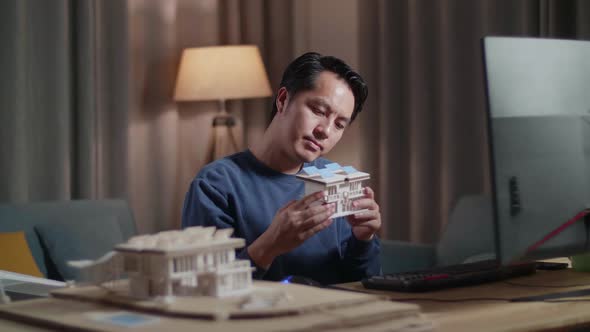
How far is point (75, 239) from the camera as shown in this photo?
10.6 feet

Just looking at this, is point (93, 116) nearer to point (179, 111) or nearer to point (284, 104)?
point (179, 111)

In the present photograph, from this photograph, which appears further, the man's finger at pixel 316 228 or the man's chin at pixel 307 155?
the man's chin at pixel 307 155

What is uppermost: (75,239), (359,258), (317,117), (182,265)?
(317,117)

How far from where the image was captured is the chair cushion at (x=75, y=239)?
3.18 metres

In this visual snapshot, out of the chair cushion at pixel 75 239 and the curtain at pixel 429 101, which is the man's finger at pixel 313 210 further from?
the curtain at pixel 429 101

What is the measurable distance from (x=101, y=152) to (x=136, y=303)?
3.08 m

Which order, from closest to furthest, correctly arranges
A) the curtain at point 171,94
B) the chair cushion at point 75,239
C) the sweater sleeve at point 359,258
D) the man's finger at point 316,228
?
the man's finger at point 316,228 → the sweater sleeve at point 359,258 → the chair cushion at point 75,239 → the curtain at point 171,94

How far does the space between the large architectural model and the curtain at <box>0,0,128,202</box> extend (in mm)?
2685

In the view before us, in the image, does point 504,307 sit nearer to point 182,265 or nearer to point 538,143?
point 538,143

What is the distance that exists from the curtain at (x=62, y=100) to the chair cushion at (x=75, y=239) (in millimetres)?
482

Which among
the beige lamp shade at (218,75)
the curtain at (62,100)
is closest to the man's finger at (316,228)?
the curtain at (62,100)

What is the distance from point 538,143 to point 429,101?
2922 mm

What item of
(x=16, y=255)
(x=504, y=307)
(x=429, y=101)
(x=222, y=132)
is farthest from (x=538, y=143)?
(x=222, y=132)

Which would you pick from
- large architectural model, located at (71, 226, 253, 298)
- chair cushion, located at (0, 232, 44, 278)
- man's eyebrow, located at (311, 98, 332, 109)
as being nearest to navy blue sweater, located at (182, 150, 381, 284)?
man's eyebrow, located at (311, 98, 332, 109)
